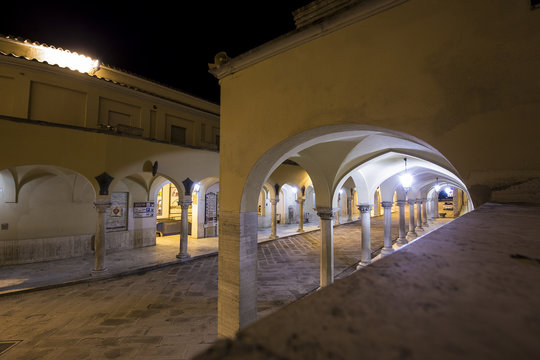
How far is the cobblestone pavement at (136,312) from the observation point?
445cm

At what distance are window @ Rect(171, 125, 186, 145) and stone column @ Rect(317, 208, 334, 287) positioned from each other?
9.03 meters

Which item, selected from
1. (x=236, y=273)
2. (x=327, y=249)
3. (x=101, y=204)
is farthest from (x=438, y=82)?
(x=101, y=204)

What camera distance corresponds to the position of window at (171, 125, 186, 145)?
12.9m

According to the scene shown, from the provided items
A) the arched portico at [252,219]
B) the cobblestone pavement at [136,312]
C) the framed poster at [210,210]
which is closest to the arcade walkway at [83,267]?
the cobblestone pavement at [136,312]

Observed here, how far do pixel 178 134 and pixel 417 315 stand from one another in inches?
546

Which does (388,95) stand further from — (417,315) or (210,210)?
(210,210)

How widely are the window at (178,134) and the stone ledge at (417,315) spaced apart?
13322mm

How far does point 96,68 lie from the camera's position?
11.2 metres

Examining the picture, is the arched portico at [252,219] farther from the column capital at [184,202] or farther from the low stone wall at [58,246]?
the low stone wall at [58,246]

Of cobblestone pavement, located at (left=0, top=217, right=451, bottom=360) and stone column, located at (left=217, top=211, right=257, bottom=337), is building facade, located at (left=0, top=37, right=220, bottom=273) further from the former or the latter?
stone column, located at (left=217, top=211, right=257, bottom=337)

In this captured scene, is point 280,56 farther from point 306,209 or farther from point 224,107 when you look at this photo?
point 306,209

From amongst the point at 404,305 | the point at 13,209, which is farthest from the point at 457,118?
the point at 13,209

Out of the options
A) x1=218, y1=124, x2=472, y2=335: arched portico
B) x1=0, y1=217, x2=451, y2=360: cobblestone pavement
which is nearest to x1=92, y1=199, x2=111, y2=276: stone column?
x1=0, y1=217, x2=451, y2=360: cobblestone pavement

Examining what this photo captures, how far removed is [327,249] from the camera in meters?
6.92
